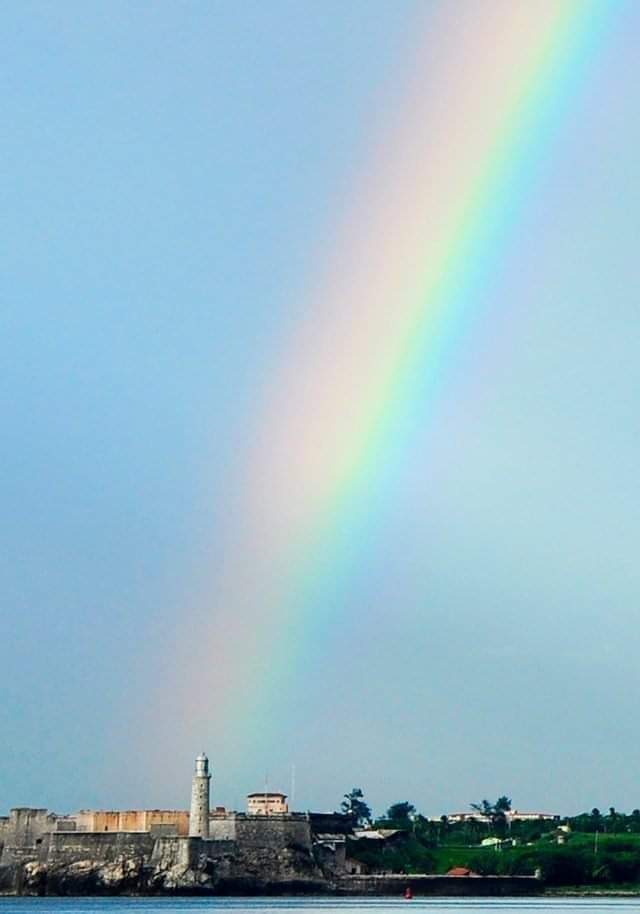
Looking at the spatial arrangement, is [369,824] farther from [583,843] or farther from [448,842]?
[583,843]

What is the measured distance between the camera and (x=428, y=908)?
78.5 metres

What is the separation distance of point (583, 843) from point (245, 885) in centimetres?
3382

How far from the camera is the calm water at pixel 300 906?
71625 mm

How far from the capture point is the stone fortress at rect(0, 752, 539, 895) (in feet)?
272

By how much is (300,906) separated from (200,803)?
955cm

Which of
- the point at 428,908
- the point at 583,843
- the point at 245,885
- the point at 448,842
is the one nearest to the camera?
the point at 428,908

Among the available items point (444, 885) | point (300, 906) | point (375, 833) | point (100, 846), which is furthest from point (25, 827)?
point (375, 833)

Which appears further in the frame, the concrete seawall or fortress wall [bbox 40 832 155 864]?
the concrete seawall

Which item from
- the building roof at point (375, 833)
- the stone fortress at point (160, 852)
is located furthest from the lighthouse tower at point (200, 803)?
the building roof at point (375, 833)

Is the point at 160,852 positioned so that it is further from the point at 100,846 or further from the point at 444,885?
the point at 444,885

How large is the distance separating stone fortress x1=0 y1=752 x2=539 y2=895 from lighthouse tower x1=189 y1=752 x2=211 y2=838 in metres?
0.05

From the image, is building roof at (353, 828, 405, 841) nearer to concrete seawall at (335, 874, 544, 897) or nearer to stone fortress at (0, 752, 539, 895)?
concrete seawall at (335, 874, 544, 897)

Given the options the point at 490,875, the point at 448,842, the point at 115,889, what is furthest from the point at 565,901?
the point at 448,842

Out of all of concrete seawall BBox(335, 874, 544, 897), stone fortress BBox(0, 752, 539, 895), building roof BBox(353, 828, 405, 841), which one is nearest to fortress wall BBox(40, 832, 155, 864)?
stone fortress BBox(0, 752, 539, 895)
